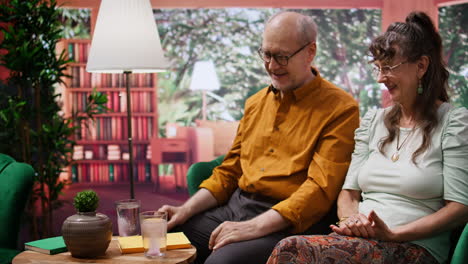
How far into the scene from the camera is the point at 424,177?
6.04 ft

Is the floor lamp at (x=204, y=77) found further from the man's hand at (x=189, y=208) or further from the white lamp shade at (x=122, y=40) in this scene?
the man's hand at (x=189, y=208)

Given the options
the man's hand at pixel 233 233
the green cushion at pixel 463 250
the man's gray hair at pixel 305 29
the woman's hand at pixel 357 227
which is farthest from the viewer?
the man's gray hair at pixel 305 29

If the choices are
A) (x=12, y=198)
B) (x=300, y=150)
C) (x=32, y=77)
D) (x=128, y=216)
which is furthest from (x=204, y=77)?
(x=128, y=216)

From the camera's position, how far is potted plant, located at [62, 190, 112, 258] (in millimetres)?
1799

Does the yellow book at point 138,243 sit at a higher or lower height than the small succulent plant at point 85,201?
lower

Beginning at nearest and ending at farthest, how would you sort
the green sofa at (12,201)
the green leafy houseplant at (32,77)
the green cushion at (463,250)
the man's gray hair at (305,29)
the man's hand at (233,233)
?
the green cushion at (463,250) < the man's hand at (233,233) < the man's gray hair at (305,29) < the green sofa at (12,201) < the green leafy houseplant at (32,77)

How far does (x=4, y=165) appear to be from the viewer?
8.56 feet

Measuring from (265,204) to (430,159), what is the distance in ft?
2.41

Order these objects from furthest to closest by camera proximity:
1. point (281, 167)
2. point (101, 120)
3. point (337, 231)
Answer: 1. point (101, 120)
2. point (281, 167)
3. point (337, 231)

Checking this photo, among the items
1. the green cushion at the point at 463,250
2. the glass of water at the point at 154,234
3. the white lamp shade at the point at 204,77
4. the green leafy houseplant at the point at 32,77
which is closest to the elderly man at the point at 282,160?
the glass of water at the point at 154,234

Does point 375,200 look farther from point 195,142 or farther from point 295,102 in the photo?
point 195,142

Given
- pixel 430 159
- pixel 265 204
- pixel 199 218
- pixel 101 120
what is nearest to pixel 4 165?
pixel 199 218

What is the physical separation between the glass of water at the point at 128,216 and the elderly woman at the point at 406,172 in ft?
2.06

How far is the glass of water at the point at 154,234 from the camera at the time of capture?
180 centimetres
